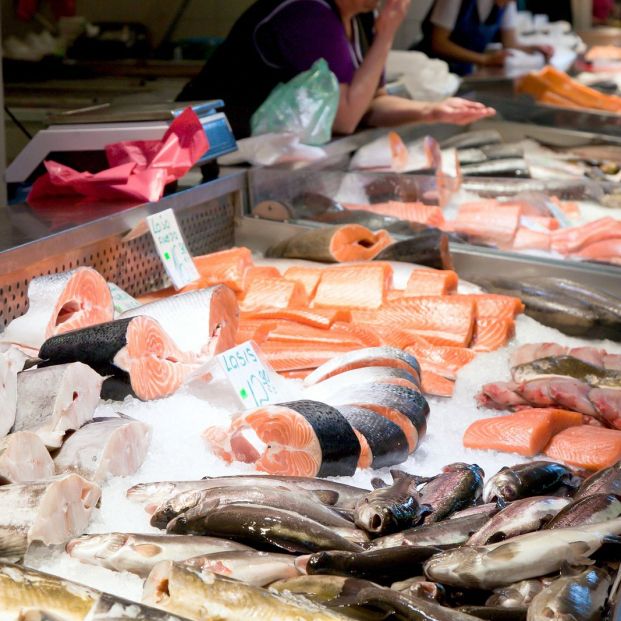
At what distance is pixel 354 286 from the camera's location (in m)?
3.80

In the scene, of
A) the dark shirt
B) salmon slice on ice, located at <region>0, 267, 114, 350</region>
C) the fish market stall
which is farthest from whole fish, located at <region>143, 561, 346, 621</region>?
the dark shirt

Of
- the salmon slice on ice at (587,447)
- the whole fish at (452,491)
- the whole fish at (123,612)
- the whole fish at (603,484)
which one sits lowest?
the salmon slice on ice at (587,447)

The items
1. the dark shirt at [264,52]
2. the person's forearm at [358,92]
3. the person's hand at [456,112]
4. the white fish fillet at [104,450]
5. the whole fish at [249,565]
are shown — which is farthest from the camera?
the person's hand at [456,112]

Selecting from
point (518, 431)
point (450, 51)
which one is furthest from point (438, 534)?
point (450, 51)

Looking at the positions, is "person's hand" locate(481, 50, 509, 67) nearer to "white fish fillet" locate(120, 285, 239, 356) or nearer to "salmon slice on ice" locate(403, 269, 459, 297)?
"salmon slice on ice" locate(403, 269, 459, 297)

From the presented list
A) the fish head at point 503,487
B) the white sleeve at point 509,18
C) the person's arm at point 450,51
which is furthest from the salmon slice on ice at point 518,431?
the white sleeve at point 509,18

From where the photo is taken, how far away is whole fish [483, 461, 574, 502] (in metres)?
2.36

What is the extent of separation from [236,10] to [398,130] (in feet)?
15.1

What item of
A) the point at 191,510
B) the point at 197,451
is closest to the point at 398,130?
the point at 197,451

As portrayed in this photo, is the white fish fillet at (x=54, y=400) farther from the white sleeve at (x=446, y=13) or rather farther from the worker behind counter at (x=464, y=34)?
the white sleeve at (x=446, y=13)

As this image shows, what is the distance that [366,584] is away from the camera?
5.56 ft

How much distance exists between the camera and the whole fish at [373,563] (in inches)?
70.5

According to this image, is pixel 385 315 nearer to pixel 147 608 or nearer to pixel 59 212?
pixel 59 212

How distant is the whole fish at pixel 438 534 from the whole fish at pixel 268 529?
0.26 ft
